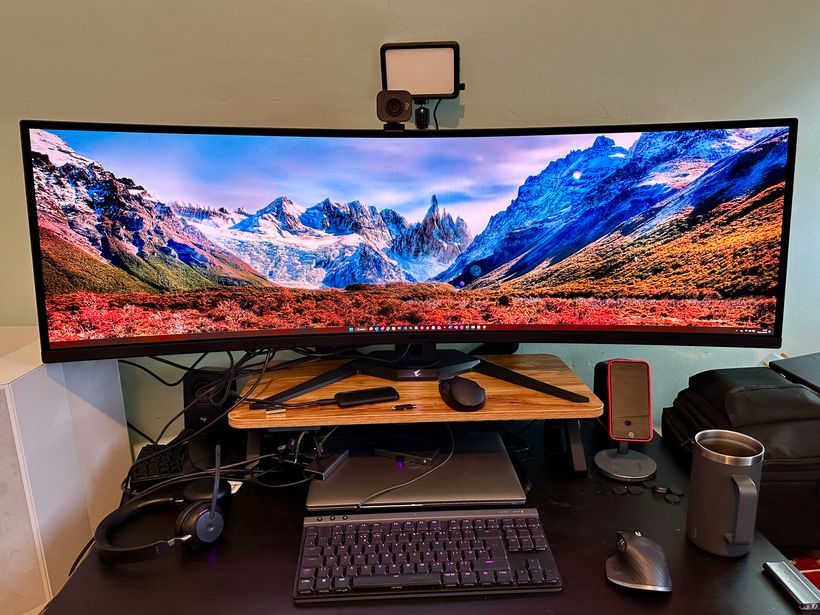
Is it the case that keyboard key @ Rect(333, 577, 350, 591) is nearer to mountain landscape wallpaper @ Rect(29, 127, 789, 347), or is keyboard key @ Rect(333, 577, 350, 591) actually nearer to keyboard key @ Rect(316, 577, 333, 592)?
keyboard key @ Rect(316, 577, 333, 592)

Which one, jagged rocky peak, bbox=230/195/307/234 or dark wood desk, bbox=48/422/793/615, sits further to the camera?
jagged rocky peak, bbox=230/195/307/234

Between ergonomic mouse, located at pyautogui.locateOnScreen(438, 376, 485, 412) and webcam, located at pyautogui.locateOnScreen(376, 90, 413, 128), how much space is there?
50 centimetres

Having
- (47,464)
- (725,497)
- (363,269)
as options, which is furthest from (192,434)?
(725,497)

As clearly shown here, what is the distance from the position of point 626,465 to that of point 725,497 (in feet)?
0.81

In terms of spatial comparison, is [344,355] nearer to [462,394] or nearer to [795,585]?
[462,394]

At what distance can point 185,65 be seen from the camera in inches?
43.5

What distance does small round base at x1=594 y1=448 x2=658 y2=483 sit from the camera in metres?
0.98

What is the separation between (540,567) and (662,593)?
16 cm

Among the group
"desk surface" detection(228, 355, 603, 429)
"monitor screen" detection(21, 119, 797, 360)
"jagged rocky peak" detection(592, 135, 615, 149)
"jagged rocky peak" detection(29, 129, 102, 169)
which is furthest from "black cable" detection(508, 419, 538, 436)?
"jagged rocky peak" detection(29, 129, 102, 169)

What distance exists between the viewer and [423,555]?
770 mm

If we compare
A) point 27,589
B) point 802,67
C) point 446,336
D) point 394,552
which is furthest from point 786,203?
point 27,589

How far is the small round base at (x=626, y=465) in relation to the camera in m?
0.98

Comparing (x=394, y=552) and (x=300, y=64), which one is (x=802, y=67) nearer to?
(x=300, y=64)

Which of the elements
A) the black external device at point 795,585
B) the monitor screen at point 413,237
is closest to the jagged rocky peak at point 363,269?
the monitor screen at point 413,237
